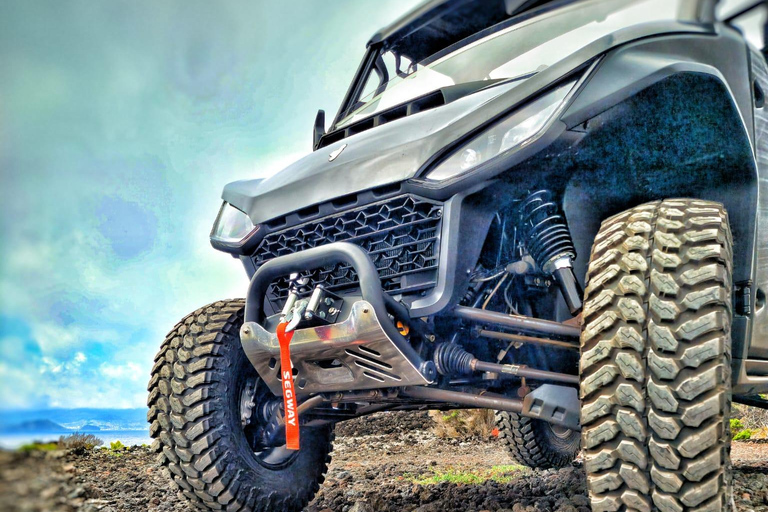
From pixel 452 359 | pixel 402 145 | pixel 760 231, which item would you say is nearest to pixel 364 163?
pixel 402 145

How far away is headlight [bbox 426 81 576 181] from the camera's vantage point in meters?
1.97

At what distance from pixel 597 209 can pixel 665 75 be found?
52cm

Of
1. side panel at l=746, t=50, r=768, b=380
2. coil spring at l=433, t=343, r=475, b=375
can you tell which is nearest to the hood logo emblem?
coil spring at l=433, t=343, r=475, b=375

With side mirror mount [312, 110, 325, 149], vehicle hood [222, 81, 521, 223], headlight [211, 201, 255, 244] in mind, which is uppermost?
side mirror mount [312, 110, 325, 149]

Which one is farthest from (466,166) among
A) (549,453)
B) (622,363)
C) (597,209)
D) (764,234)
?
(549,453)

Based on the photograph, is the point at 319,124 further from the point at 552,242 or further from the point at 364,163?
the point at 552,242

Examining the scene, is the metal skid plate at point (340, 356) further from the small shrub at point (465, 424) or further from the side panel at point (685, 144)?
the small shrub at point (465, 424)

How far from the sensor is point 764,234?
244 cm

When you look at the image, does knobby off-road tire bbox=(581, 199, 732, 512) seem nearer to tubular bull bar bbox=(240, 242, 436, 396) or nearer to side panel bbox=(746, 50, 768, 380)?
tubular bull bar bbox=(240, 242, 436, 396)

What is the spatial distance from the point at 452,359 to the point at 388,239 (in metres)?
0.48

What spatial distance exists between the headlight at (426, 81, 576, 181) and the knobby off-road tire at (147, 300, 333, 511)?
1.19 m

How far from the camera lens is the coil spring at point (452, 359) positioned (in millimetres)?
2197

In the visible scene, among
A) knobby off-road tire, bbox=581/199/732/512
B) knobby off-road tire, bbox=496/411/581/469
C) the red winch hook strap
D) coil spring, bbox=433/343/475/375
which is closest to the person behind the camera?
knobby off-road tire, bbox=581/199/732/512

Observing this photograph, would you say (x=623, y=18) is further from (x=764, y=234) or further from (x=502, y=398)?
(x=502, y=398)
